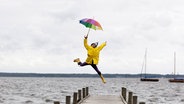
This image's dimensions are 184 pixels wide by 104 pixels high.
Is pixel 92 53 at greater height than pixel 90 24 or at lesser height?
lesser

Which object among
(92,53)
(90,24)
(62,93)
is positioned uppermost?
(90,24)

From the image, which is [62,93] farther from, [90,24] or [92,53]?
[90,24]

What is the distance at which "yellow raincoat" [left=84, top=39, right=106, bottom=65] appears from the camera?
20062mm

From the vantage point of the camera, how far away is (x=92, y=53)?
65.8ft

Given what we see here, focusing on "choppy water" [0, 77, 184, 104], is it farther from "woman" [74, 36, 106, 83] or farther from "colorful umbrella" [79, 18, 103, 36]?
"colorful umbrella" [79, 18, 103, 36]

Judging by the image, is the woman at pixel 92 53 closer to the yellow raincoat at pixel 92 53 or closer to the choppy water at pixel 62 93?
the yellow raincoat at pixel 92 53

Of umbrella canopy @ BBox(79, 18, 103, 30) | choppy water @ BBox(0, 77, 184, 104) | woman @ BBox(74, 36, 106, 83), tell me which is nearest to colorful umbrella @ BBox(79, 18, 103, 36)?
umbrella canopy @ BBox(79, 18, 103, 30)

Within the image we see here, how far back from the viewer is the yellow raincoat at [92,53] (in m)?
20.1

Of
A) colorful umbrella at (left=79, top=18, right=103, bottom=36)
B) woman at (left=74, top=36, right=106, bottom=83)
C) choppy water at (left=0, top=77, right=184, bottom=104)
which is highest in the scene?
colorful umbrella at (left=79, top=18, right=103, bottom=36)

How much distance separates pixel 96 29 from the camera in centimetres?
1967

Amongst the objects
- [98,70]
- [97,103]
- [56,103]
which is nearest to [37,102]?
[97,103]

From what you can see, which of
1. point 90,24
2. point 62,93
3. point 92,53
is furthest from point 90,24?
point 62,93

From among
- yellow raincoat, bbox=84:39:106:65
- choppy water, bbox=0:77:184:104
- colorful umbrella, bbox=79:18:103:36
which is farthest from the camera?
choppy water, bbox=0:77:184:104

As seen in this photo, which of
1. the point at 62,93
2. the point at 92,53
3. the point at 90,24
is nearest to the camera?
the point at 90,24
